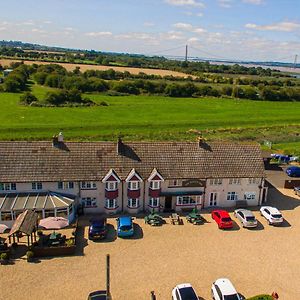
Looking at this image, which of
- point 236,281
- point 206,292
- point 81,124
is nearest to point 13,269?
point 206,292

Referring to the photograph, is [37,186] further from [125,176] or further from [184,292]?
[184,292]

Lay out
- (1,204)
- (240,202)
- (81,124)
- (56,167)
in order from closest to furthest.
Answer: (1,204), (56,167), (240,202), (81,124)

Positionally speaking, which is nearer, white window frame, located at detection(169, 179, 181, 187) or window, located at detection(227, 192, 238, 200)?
white window frame, located at detection(169, 179, 181, 187)

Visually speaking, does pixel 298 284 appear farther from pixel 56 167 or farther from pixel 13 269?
pixel 56 167

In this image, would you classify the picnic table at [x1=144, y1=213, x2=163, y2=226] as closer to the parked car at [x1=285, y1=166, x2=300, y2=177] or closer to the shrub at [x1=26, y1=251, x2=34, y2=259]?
the shrub at [x1=26, y1=251, x2=34, y2=259]

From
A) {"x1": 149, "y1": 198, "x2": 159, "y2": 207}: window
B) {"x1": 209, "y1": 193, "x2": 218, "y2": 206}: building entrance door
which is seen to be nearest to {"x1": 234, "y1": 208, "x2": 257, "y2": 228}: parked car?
{"x1": 209, "y1": 193, "x2": 218, "y2": 206}: building entrance door
